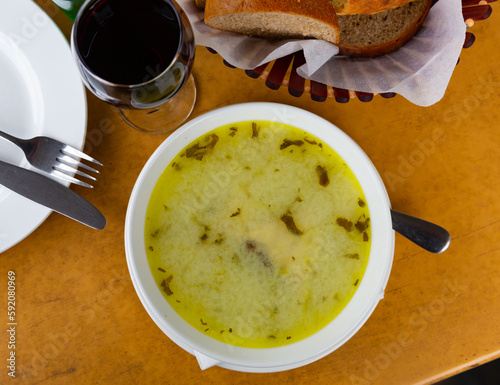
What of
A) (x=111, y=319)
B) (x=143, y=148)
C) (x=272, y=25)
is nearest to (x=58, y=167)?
(x=143, y=148)

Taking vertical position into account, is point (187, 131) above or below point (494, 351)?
above

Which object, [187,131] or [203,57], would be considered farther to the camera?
[203,57]

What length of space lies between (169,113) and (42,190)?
0.26 meters

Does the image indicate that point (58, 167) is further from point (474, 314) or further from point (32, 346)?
point (474, 314)

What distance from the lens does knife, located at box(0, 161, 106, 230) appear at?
74cm

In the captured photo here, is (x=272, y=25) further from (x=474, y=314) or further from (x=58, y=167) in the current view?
(x=474, y=314)

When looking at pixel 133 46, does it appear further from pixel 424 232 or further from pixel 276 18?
pixel 424 232

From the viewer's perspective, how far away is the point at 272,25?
71cm

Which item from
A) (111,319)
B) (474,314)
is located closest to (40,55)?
(111,319)

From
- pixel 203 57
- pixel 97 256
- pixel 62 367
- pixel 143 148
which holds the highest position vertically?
pixel 203 57

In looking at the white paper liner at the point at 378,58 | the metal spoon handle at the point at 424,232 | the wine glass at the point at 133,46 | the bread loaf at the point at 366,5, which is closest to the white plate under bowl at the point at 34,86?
the wine glass at the point at 133,46

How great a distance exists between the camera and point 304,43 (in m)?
0.69

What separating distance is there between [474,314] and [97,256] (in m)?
0.73

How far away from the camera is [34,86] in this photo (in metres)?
0.78
